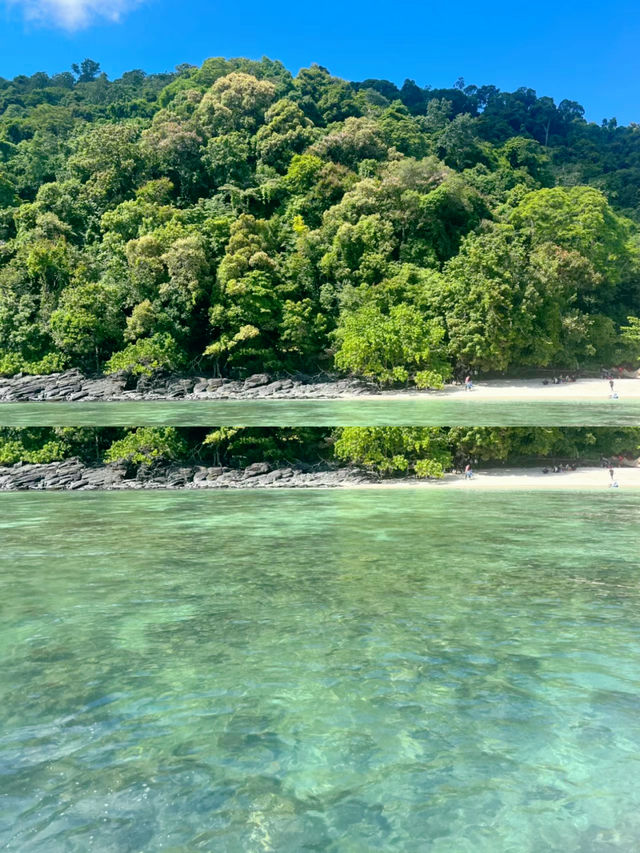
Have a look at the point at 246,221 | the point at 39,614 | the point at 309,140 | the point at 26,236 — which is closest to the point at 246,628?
the point at 39,614

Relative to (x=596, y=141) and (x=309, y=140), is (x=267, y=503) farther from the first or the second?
(x=596, y=141)

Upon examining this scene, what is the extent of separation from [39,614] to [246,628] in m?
2.59

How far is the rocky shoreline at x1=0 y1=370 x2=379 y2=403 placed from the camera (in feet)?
140

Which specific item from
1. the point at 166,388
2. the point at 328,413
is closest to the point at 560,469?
the point at 328,413

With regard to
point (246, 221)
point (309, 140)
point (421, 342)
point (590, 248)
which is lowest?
point (421, 342)

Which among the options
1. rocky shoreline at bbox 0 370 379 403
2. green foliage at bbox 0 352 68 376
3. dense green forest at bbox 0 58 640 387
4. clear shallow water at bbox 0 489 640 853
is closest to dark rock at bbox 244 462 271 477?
clear shallow water at bbox 0 489 640 853

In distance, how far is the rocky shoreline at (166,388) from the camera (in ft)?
140

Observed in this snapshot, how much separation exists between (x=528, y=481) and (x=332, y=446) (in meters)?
6.05

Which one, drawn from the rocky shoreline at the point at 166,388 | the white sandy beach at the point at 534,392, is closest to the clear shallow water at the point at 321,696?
the white sandy beach at the point at 534,392

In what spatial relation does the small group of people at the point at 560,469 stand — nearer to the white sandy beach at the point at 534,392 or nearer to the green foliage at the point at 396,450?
the green foliage at the point at 396,450

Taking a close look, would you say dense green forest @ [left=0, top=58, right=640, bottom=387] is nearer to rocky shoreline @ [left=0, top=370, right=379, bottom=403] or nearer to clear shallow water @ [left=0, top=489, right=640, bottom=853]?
rocky shoreline @ [left=0, top=370, right=379, bottom=403]

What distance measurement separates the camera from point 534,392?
136 feet

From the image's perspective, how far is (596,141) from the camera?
9844 cm

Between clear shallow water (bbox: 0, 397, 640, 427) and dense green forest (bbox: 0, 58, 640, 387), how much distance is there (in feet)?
20.1
